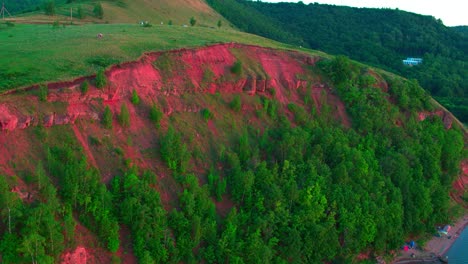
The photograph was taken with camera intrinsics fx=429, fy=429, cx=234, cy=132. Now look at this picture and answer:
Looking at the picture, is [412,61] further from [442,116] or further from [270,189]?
[270,189]

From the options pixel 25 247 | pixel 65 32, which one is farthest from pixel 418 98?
pixel 25 247

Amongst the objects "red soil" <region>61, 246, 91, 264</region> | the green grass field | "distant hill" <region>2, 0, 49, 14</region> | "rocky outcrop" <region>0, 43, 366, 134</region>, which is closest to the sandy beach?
"rocky outcrop" <region>0, 43, 366, 134</region>

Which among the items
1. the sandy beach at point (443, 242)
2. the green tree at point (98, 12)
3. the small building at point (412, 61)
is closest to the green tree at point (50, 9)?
the green tree at point (98, 12)

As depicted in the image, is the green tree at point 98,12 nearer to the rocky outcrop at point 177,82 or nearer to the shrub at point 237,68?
the rocky outcrop at point 177,82

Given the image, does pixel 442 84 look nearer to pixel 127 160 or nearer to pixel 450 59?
pixel 450 59

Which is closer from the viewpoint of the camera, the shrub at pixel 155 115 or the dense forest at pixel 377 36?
the shrub at pixel 155 115
